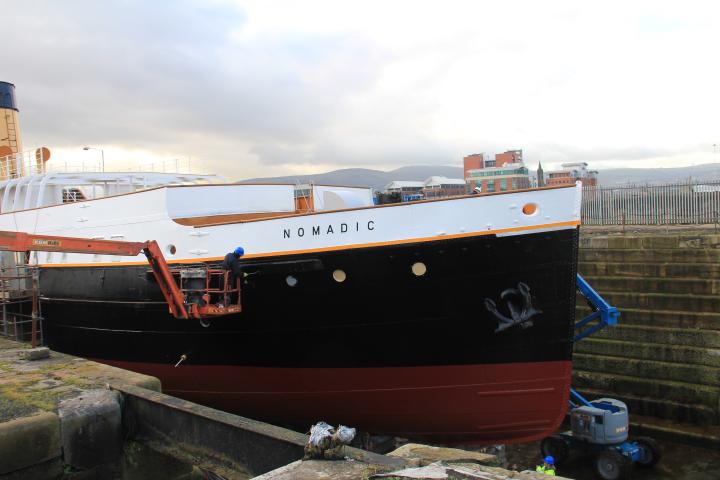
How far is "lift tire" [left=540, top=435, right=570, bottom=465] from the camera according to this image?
917cm

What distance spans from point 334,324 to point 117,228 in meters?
4.59

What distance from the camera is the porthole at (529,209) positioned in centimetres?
720

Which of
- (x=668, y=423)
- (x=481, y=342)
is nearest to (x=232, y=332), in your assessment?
(x=481, y=342)

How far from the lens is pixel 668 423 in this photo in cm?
1040

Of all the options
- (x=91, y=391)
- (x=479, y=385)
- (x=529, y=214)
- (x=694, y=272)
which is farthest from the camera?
(x=694, y=272)

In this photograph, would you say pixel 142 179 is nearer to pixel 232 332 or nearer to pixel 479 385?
pixel 232 332

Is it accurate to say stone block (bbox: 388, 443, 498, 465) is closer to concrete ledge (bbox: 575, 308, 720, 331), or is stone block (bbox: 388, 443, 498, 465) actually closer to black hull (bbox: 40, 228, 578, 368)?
black hull (bbox: 40, 228, 578, 368)

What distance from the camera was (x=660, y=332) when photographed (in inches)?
460

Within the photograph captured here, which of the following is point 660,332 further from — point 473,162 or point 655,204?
point 473,162

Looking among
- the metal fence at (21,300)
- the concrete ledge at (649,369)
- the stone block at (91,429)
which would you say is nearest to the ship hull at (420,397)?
the stone block at (91,429)

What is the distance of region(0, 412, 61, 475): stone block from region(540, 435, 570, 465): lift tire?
7.67m

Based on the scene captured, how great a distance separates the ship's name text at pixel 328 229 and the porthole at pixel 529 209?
2.09 metres

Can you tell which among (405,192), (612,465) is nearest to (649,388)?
(612,465)

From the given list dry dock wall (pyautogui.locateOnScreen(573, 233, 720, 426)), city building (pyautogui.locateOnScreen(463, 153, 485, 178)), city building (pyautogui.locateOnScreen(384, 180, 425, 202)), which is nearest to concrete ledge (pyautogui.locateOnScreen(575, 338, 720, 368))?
dry dock wall (pyautogui.locateOnScreen(573, 233, 720, 426))
